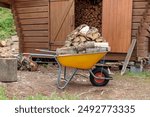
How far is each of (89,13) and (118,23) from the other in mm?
2740

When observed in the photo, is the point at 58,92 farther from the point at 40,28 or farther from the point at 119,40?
the point at 40,28

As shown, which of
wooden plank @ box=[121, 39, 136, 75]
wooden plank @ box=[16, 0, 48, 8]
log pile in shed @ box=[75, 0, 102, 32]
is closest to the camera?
wooden plank @ box=[121, 39, 136, 75]

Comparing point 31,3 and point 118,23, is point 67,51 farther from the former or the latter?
point 31,3

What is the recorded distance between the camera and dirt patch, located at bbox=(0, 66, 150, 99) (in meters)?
7.21

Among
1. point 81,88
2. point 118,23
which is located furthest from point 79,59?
point 118,23

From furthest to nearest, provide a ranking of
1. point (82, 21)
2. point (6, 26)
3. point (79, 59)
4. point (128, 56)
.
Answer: point (6, 26), point (82, 21), point (128, 56), point (79, 59)

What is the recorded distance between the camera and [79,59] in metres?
7.68

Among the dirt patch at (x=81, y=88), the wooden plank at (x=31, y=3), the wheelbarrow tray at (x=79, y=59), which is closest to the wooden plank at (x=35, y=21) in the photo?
the wooden plank at (x=31, y=3)

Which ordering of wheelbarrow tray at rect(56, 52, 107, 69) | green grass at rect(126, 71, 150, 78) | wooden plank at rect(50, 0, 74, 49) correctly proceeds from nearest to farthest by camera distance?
wheelbarrow tray at rect(56, 52, 107, 69), green grass at rect(126, 71, 150, 78), wooden plank at rect(50, 0, 74, 49)

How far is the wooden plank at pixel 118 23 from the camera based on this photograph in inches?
404

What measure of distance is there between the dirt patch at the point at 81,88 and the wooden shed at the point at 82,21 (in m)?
1.37

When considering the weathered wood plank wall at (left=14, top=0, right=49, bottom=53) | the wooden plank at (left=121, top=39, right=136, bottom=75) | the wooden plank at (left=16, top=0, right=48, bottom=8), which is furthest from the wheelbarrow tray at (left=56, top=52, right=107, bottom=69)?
the wooden plank at (left=16, top=0, right=48, bottom=8)

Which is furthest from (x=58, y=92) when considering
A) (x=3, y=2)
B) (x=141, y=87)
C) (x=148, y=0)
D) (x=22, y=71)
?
(x=3, y=2)

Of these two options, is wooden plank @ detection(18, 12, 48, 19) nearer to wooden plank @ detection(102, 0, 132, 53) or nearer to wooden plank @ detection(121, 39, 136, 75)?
wooden plank @ detection(102, 0, 132, 53)
